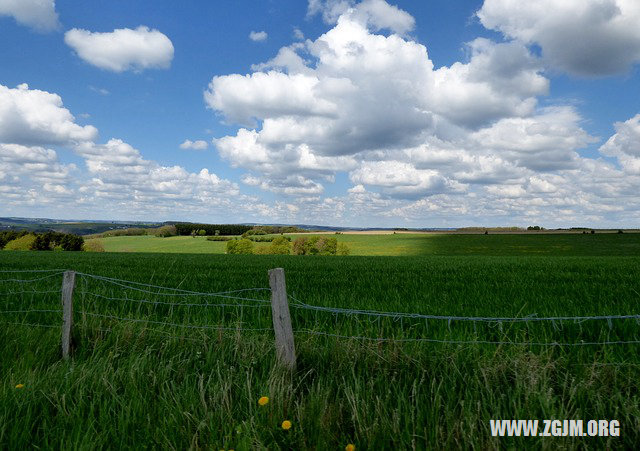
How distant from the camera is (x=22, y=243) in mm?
70750

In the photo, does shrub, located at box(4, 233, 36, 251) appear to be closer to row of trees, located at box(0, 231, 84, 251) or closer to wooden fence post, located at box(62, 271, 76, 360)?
row of trees, located at box(0, 231, 84, 251)

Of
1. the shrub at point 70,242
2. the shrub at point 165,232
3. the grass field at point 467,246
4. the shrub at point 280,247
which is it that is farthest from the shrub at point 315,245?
the shrub at point 165,232

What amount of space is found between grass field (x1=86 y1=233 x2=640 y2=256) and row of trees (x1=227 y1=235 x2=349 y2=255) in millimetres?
2853

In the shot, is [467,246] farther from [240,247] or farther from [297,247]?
[240,247]

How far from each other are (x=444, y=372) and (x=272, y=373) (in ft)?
5.51

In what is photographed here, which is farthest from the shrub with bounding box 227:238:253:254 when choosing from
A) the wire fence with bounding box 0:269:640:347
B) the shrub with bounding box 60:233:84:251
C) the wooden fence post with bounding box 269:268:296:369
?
the wooden fence post with bounding box 269:268:296:369

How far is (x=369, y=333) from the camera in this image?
18.7 ft

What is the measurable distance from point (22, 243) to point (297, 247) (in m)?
49.7

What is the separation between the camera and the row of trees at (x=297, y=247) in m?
70.4

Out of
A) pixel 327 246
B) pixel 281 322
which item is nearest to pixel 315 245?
pixel 327 246

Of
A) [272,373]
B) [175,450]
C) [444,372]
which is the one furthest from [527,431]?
[175,450]

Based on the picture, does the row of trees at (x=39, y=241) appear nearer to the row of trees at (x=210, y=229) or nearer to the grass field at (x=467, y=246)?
the grass field at (x=467, y=246)

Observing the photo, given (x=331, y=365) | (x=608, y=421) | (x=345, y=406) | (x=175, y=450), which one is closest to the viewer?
(x=175, y=450)

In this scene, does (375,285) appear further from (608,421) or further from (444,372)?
(608,421)
